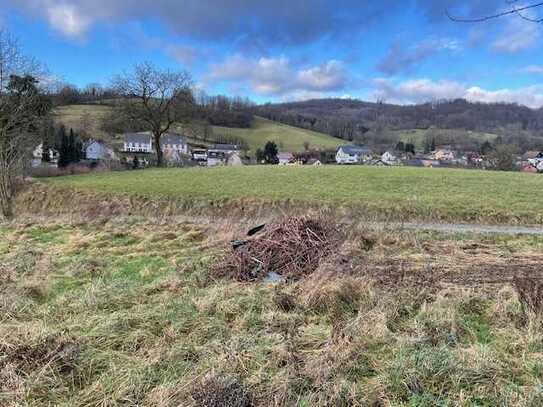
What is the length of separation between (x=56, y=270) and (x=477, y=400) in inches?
299

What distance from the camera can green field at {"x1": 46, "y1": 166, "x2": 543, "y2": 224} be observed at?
1772 cm

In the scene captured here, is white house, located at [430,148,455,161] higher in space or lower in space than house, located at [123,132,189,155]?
lower

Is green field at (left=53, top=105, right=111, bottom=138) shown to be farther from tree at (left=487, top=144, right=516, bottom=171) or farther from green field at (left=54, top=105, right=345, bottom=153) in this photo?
tree at (left=487, top=144, right=516, bottom=171)

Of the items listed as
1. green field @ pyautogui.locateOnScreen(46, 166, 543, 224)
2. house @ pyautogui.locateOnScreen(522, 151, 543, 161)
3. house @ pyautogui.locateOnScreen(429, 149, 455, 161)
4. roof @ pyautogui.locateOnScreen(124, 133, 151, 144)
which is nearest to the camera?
green field @ pyautogui.locateOnScreen(46, 166, 543, 224)

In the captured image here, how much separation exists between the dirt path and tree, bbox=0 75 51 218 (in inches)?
779

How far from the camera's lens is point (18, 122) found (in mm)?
33625

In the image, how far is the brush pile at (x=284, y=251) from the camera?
7.86 metres

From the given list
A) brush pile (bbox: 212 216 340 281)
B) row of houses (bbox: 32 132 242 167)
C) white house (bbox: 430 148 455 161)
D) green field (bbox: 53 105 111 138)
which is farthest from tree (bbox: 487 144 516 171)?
green field (bbox: 53 105 111 138)

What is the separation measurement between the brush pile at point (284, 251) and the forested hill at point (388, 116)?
6583cm

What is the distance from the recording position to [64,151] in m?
55.9

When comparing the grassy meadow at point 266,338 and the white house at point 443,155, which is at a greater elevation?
the white house at point 443,155

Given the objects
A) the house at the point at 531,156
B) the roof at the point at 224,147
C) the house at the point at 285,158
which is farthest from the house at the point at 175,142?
the house at the point at 531,156

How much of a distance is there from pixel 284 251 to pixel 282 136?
105911mm

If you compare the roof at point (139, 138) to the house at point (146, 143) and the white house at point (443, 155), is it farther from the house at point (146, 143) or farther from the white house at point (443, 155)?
the white house at point (443, 155)
